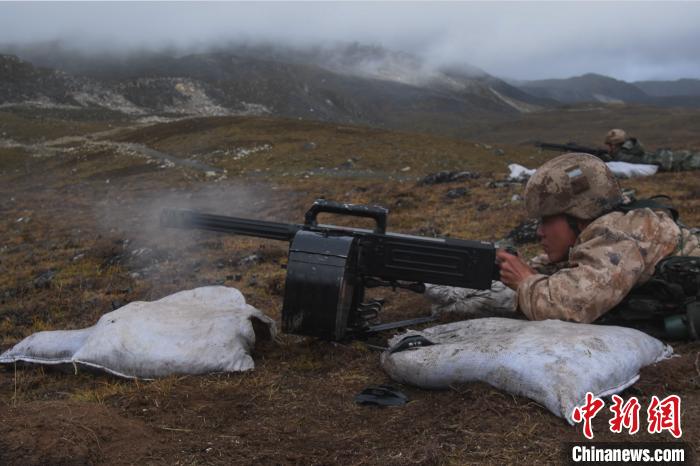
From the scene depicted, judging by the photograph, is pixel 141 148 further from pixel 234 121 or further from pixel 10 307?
pixel 10 307

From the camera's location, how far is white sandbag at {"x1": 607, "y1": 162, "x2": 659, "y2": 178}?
627 inches

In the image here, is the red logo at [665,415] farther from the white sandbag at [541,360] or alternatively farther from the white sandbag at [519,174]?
the white sandbag at [519,174]

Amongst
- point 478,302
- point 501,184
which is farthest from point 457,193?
point 478,302

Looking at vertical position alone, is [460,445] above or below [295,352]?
above

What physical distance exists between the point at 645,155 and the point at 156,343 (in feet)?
52.8

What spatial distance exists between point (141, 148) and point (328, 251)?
144 feet

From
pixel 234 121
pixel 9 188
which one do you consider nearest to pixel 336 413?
pixel 9 188

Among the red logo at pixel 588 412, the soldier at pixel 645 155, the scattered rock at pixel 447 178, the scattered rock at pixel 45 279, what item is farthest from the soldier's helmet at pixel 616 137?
the red logo at pixel 588 412

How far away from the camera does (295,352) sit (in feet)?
15.8

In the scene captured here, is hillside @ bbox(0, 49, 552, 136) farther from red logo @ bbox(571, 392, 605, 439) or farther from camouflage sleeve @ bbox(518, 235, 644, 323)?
red logo @ bbox(571, 392, 605, 439)

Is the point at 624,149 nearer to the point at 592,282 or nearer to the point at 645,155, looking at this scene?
the point at 645,155

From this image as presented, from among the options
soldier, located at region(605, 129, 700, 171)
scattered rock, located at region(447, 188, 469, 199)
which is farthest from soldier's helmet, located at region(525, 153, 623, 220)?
soldier, located at region(605, 129, 700, 171)

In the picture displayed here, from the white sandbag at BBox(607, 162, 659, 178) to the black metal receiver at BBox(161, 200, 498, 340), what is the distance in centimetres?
1279

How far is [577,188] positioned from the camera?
4418 mm
